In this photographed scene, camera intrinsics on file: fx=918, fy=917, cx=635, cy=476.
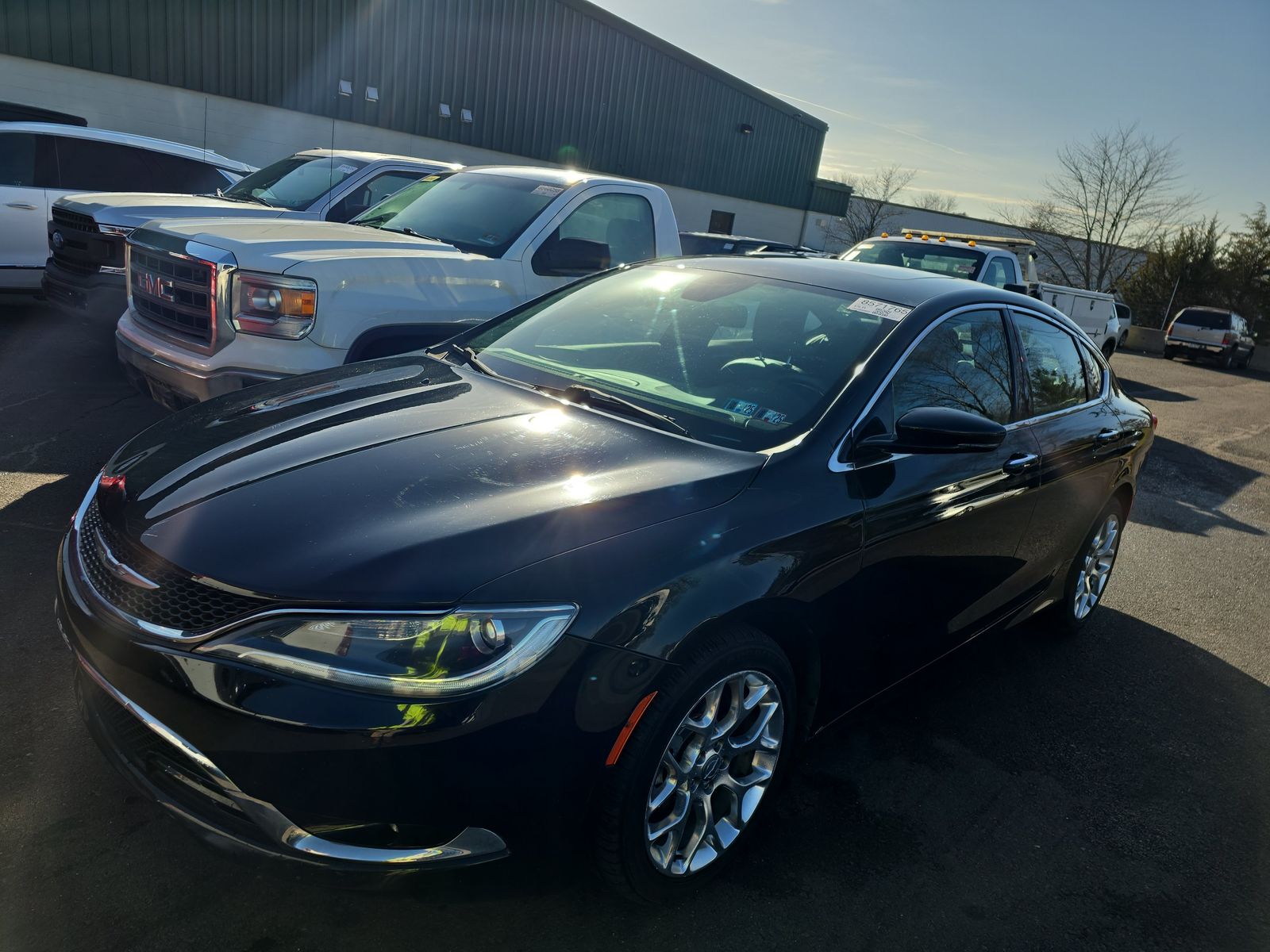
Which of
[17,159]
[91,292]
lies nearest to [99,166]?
[17,159]

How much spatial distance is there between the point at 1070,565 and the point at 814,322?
210 centimetres

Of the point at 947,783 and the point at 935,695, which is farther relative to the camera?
the point at 935,695

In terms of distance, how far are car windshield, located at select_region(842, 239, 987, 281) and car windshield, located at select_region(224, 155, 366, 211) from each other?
6317 mm

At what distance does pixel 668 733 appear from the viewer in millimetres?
2219

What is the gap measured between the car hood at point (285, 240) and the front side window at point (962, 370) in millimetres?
3177

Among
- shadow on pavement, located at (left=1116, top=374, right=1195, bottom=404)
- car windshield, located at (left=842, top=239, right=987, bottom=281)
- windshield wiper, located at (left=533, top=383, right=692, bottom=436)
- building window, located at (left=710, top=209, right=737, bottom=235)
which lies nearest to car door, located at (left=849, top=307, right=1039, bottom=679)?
windshield wiper, located at (left=533, top=383, right=692, bottom=436)

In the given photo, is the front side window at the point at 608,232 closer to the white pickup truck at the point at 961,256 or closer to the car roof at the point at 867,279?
the car roof at the point at 867,279

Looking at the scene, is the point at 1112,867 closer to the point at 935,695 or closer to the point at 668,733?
the point at 935,695

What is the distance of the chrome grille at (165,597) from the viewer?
1998 mm

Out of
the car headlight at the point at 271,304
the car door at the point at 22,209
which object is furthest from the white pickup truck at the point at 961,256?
the car door at the point at 22,209

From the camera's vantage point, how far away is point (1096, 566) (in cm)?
486

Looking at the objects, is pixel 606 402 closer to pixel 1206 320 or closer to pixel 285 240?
pixel 285 240

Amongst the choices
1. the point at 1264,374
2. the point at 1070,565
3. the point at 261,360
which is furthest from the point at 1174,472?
the point at 1264,374

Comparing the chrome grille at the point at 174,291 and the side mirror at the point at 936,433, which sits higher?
the side mirror at the point at 936,433
